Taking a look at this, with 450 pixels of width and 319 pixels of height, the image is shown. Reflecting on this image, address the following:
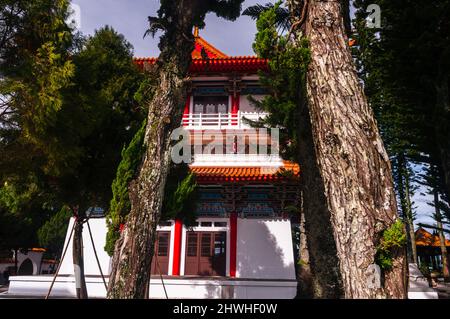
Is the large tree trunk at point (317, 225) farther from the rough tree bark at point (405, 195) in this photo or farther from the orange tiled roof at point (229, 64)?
the rough tree bark at point (405, 195)

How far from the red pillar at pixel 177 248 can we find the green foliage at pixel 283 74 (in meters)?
7.04

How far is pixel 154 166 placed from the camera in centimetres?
615

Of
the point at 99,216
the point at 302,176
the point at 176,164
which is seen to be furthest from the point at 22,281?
the point at 302,176

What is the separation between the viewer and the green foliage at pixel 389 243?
273 cm

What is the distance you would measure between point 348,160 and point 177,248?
Answer: 35.9ft

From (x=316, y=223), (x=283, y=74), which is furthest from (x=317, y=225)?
(x=283, y=74)

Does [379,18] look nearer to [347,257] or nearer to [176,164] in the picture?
[176,164]

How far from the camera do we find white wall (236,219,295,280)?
478 inches

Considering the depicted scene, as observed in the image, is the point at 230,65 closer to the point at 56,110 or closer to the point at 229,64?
the point at 229,64

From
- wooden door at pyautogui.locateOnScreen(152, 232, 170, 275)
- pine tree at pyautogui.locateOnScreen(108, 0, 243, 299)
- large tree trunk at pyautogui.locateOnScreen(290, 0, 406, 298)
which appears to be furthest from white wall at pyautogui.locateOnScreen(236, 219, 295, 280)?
large tree trunk at pyautogui.locateOnScreen(290, 0, 406, 298)

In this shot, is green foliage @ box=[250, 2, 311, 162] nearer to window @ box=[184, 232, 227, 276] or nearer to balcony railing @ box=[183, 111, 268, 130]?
balcony railing @ box=[183, 111, 268, 130]

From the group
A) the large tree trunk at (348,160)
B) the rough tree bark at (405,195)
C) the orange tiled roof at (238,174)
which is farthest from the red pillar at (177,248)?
the rough tree bark at (405,195)

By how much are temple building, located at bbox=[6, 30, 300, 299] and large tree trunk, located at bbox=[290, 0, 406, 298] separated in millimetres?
7603
